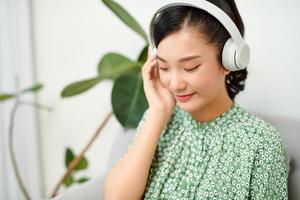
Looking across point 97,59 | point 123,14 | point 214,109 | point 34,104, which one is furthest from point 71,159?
point 214,109

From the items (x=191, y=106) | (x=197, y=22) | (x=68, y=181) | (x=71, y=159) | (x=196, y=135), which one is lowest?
(x=68, y=181)

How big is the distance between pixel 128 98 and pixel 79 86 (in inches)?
8.1

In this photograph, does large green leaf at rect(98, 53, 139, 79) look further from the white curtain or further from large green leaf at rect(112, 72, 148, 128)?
the white curtain

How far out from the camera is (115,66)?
4.79 feet

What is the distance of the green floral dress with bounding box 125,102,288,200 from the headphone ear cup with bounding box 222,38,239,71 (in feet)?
0.61

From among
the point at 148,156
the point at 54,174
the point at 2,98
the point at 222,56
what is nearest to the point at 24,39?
the point at 2,98

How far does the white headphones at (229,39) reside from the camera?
0.81 m

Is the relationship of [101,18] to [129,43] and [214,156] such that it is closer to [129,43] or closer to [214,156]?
[129,43]

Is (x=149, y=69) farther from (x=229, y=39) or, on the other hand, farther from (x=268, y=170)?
(x=268, y=170)

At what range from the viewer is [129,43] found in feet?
5.37

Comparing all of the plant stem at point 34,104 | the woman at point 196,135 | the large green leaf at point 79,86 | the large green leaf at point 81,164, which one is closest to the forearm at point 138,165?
the woman at point 196,135

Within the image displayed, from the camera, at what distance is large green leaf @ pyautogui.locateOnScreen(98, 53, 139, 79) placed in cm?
142

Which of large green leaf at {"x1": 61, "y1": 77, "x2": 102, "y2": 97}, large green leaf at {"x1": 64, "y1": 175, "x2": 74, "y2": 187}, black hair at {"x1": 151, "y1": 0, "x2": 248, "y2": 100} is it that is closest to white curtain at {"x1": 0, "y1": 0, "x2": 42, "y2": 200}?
large green leaf at {"x1": 64, "y1": 175, "x2": 74, "y2": 187}

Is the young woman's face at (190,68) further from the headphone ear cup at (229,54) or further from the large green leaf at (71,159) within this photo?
the large green leaf at (71,159)
